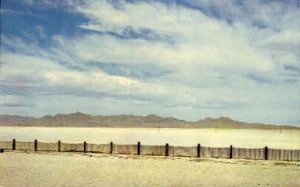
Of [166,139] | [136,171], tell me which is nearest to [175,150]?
[136,171]

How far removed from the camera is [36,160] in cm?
2622

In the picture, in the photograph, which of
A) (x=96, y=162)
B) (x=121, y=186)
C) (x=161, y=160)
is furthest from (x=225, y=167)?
(x=121, y=186)

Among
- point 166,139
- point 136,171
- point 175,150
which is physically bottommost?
point 166,139

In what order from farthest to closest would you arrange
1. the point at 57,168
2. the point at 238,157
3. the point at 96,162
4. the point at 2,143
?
the point at 2,143 → the point at 238,157 → the point at 96,162 → the point at 57,168

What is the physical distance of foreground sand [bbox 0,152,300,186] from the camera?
18.1 metres

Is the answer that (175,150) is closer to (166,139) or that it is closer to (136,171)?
(136,171)

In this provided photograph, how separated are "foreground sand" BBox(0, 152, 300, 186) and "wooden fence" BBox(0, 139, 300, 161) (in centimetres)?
114

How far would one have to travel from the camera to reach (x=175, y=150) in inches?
1136

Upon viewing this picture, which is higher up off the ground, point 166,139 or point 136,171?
point 136,171

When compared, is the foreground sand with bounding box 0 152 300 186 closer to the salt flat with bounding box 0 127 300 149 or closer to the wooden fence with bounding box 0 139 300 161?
the wooden fence with bounding box 0 139 300 161

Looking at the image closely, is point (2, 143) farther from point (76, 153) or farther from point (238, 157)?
point (238, 157)

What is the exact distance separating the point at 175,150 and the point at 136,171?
25.5 ft

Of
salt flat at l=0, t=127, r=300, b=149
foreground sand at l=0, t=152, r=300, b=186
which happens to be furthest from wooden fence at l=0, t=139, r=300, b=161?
salt flat at l=0, t=127, r=300, b=149

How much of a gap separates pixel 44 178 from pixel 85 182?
1936mm
